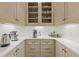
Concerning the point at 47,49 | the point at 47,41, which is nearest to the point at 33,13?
the point at 47,41

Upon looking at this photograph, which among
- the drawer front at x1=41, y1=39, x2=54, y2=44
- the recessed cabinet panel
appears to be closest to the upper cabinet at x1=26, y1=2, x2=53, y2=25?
the recessed cabinet panel

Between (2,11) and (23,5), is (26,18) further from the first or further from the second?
(2,11)

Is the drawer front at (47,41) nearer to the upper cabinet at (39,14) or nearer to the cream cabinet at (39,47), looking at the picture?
the cream cabinet at (39,47)

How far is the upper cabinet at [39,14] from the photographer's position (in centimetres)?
392

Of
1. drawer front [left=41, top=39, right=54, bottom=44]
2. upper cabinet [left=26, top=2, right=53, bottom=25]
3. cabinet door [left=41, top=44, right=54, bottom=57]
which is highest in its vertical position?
upper cabinet [left=26, top=2, right=53, bottom=25]

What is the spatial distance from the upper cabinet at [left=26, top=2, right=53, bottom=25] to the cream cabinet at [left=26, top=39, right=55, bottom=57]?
0.58 m

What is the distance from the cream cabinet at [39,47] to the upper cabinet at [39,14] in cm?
58

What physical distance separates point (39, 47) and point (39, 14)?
2.85 ft

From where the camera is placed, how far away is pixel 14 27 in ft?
12.5

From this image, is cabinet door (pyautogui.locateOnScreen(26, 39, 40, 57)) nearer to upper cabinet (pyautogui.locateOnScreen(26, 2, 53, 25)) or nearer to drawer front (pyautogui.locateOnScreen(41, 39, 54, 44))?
drawer front (pyautogui.locateOnScreen(41, 39, 54, 44))

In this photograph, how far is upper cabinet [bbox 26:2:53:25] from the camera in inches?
154

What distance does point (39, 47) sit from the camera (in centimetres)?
355

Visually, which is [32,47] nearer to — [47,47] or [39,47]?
[39,47]

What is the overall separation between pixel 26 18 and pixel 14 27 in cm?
36
